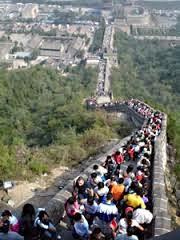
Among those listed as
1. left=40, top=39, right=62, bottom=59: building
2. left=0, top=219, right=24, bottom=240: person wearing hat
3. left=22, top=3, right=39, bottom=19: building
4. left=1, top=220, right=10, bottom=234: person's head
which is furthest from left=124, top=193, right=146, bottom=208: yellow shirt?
left=22, top=3, right=39, bottom=19: building

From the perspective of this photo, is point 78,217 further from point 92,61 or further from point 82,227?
point 92,61

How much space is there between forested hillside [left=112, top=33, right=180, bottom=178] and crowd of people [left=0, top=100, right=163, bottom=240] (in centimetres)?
3388

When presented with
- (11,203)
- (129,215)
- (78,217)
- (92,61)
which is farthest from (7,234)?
(92,61)

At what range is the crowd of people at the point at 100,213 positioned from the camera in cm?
777

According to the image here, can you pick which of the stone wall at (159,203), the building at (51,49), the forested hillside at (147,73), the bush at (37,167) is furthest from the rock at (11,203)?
the building at (51,49)

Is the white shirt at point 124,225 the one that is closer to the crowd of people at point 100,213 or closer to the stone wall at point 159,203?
the crowd of people at point 100,213

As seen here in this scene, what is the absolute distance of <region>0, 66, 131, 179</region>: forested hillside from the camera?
16422mm

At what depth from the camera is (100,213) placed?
345 inches

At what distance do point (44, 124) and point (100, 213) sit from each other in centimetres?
2291

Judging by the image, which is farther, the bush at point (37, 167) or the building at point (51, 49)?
the building at point (51, 49)

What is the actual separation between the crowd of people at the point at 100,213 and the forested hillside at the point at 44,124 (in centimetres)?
534

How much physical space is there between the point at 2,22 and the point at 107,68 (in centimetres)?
5492

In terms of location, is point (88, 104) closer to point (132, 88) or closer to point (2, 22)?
point (132, 88)

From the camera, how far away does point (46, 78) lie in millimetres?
52094
